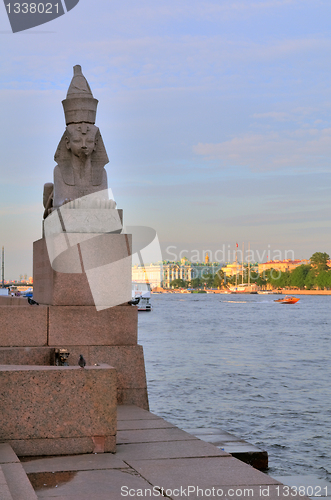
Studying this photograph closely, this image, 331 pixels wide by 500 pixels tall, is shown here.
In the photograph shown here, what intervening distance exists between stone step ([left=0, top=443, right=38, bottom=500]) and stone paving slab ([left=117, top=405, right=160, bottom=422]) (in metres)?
1.81

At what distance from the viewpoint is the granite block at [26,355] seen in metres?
6.21

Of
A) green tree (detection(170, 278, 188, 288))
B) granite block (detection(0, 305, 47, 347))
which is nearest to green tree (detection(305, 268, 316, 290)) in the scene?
green tree (detection(170, 278, 188, 288))

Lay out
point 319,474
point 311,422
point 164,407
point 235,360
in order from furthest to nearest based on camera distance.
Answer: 1. point 235,360
2. point 164,407
3. point 311,422
4. point 319,474

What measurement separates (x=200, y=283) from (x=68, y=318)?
190 metres

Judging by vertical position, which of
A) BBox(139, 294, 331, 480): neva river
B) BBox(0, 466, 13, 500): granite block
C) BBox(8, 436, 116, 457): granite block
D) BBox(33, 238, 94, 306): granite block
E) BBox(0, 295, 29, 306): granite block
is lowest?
BBox(139, 294, 331, 480): neva river

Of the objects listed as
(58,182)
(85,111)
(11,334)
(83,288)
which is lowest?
(11,334)

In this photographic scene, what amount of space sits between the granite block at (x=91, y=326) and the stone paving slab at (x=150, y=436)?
5.90ft

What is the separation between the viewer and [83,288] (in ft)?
22.3

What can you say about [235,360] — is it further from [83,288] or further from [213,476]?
[213,476]

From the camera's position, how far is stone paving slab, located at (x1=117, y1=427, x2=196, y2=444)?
4602 millimetres

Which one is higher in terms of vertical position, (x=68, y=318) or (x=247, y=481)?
(x=68, y=318)

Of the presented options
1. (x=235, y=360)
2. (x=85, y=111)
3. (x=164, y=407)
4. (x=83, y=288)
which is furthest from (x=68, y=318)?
(x=235, y=360)

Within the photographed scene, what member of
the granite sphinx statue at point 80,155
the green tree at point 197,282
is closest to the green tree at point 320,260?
the green tree at point 197,282

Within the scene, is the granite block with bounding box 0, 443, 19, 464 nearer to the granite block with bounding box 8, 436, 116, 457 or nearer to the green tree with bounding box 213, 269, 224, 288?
the granite block with bounding box 8, 436, 116, 457
